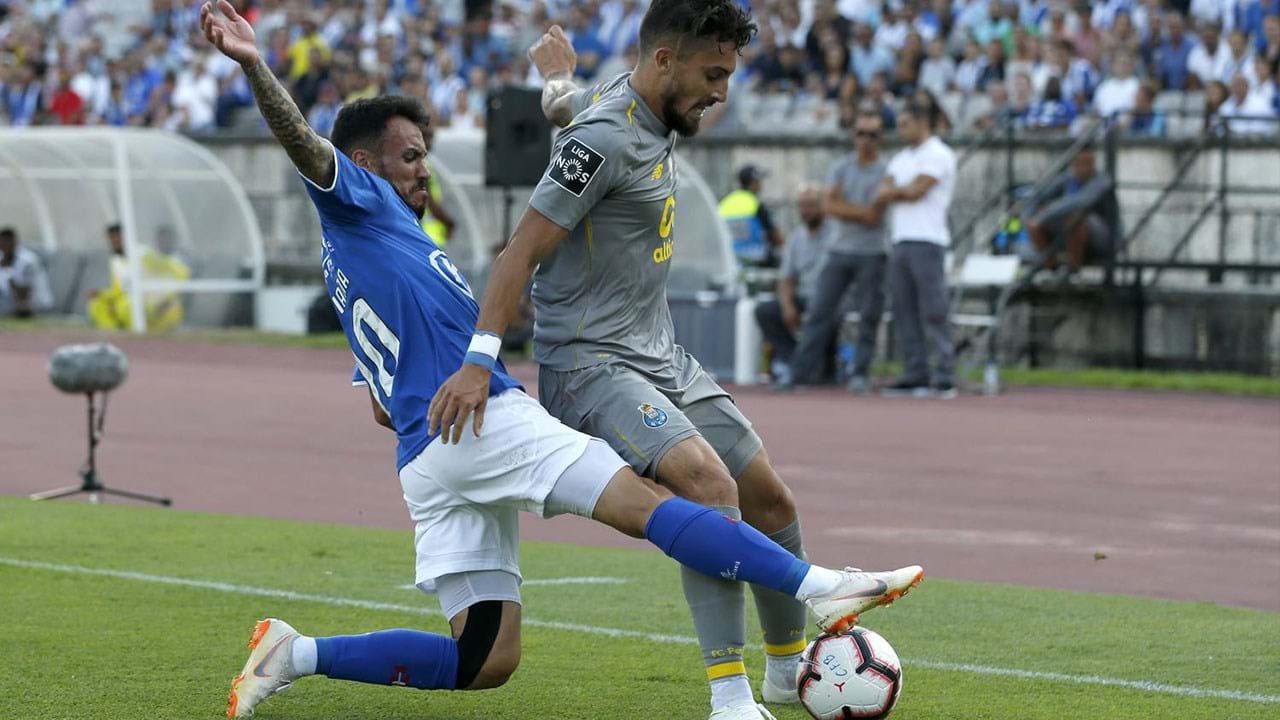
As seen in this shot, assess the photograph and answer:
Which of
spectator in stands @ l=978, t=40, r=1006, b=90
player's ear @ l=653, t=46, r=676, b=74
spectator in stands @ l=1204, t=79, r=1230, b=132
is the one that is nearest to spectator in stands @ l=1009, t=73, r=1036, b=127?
spectator in stands @ l=978, t=40, r=1006, b=90

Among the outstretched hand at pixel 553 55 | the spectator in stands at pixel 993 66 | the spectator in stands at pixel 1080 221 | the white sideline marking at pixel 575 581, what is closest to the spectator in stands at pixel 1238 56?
the spectator in stands at pixel 1080 221

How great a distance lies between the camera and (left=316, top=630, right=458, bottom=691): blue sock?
5.66 m

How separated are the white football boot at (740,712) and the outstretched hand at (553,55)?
7.58 ft

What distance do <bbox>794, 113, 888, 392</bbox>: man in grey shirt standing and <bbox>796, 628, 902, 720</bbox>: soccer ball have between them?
12052 mm

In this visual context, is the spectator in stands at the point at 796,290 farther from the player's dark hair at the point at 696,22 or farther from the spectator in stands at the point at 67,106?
the spectator in stands at the point at 67,106

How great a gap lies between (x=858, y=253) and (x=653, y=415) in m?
12.3

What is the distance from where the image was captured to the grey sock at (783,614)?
606cm

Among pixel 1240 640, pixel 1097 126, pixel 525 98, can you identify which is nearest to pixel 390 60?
pixel 525 98

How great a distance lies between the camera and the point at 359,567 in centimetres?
909

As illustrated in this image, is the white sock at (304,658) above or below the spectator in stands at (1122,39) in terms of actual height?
below

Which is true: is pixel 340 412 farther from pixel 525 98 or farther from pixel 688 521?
pixel 688 521

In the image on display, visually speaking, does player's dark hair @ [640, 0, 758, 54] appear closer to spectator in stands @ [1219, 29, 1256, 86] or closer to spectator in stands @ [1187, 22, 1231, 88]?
spectator in stands @ [1219, 29, 1256, 86]

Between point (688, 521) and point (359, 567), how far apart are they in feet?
13.4

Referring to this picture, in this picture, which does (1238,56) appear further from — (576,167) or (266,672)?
(266,672)
